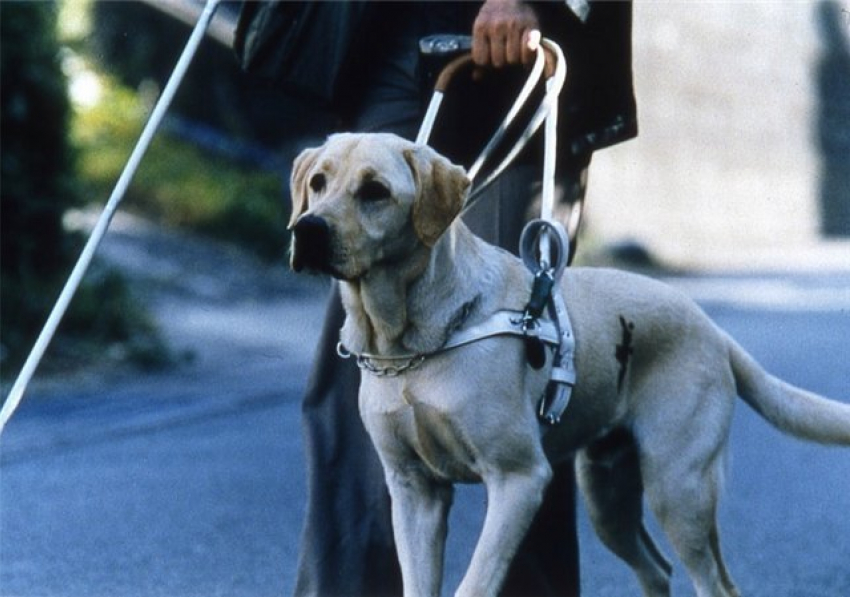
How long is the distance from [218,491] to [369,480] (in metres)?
2.69

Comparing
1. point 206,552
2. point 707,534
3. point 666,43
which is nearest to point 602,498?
point 707,534

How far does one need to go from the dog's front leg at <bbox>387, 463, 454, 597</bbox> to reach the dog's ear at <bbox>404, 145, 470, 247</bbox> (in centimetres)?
58

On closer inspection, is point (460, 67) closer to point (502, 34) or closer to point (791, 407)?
point (502, 34)

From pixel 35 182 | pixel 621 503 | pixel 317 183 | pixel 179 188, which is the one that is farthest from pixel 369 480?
pixel 179 188

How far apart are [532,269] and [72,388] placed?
221 inches

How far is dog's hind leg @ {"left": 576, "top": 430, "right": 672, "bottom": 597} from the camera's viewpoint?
473 cm

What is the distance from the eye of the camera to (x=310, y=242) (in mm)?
3725

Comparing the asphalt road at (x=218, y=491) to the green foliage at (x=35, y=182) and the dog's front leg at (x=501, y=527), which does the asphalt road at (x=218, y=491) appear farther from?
the dog's front leg at (x=501, y=527)

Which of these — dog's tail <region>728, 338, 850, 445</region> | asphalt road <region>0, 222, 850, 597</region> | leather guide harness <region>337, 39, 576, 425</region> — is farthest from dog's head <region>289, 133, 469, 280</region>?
asphalt road <region>0, 222, 850, 597</region>

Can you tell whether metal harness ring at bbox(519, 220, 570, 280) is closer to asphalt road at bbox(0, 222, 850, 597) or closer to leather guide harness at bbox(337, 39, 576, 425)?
leather guide harness at bbox(337, 39, 576, 425)

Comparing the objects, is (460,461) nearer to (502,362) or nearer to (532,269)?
(502,362)

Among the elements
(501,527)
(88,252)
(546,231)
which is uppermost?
(546,231)

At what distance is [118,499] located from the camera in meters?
7.11

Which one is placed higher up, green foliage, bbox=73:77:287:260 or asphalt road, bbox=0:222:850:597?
green foliage, bbox=73:77:287:260
